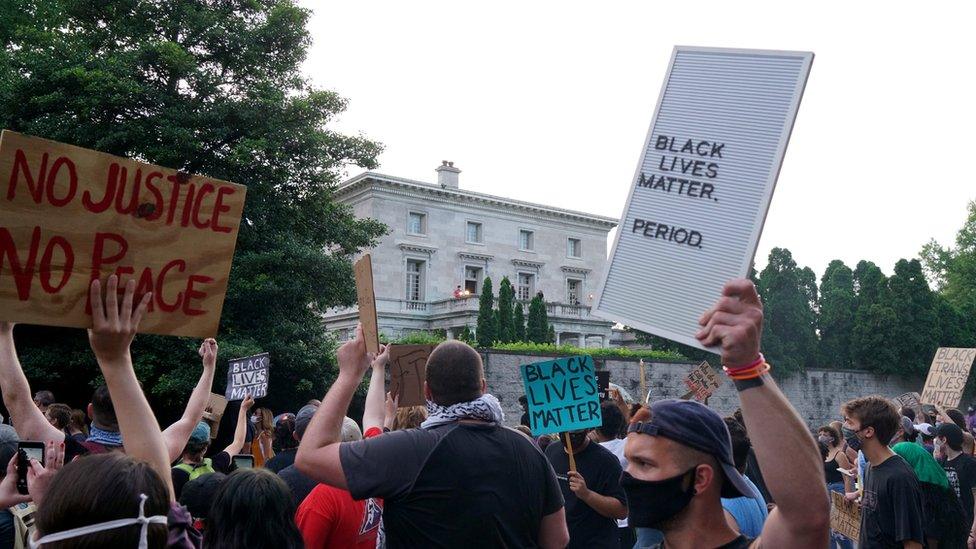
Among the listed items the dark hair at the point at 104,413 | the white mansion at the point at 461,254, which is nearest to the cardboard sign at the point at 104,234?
the dark hair at the point at 104,413

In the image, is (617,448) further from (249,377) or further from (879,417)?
(249,377)

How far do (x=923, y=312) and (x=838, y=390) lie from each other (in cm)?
828

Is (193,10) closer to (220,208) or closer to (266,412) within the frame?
(266,412)

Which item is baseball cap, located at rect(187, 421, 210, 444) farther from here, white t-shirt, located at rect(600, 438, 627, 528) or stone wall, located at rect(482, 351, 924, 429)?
stone wall, located at rect(482, 351, 924, 429)

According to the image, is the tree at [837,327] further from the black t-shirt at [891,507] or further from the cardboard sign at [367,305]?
the cardboard sign at [367,305]

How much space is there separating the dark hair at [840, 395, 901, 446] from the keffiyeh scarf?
307 cm

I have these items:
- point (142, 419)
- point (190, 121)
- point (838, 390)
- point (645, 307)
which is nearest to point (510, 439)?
point (645, 307)

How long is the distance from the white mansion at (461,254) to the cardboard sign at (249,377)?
37.9m

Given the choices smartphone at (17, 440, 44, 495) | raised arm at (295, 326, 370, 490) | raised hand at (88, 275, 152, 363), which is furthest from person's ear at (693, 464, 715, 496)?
smartphone at (17, 440, 44, 495)

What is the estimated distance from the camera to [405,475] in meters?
3.12

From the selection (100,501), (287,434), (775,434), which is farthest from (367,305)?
(287,434)

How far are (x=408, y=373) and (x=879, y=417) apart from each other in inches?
126

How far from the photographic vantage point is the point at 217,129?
69.4 feet

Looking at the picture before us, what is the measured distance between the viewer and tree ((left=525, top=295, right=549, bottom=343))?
45.8m
